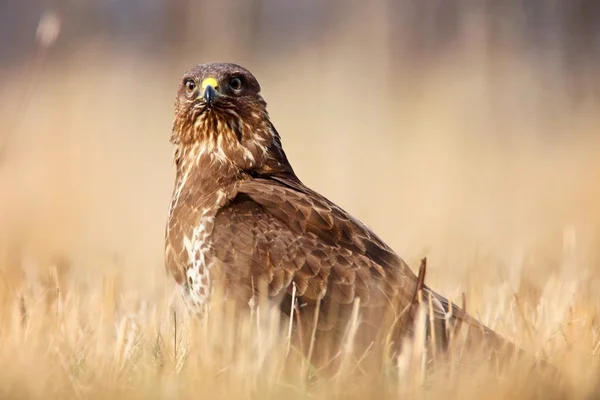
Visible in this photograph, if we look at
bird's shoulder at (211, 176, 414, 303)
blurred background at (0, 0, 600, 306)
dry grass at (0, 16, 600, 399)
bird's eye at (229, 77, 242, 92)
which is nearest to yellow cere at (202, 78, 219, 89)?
bird's eye at (229, 77, 242, 92)

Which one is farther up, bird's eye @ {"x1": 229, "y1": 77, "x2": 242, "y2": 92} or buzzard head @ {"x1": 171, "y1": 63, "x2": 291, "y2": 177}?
bird's eye @ {"x1": 229, "y1": 77, "x2": 242, "y2": 92}

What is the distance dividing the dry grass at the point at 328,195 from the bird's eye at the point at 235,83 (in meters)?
→ 1.03

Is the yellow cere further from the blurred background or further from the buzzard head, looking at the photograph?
the blurred background

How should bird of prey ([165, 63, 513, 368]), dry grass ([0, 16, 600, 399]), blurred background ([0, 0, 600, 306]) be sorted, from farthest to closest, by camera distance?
1. blurred background ([0, 0, 600, 306])
2. bird of prey ([165, 63, 513, 368])
3. dry grass ([0, 16, 600, 399])

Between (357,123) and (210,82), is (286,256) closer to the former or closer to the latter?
(210,82)

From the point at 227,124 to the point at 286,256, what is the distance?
105cm

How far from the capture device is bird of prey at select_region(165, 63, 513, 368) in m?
4.56

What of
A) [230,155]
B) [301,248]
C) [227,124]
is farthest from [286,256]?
[227,124]

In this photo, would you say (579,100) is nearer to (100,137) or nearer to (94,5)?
(100,137)

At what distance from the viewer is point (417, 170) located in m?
10.1

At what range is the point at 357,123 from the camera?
11469 millimetres

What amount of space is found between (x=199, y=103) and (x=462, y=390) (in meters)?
2.35

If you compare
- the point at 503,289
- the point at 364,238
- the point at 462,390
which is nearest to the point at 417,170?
the point at 503,289

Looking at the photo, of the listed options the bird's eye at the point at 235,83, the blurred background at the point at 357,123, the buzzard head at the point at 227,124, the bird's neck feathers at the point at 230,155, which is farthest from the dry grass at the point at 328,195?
the bird's eye at the point at 235,83
